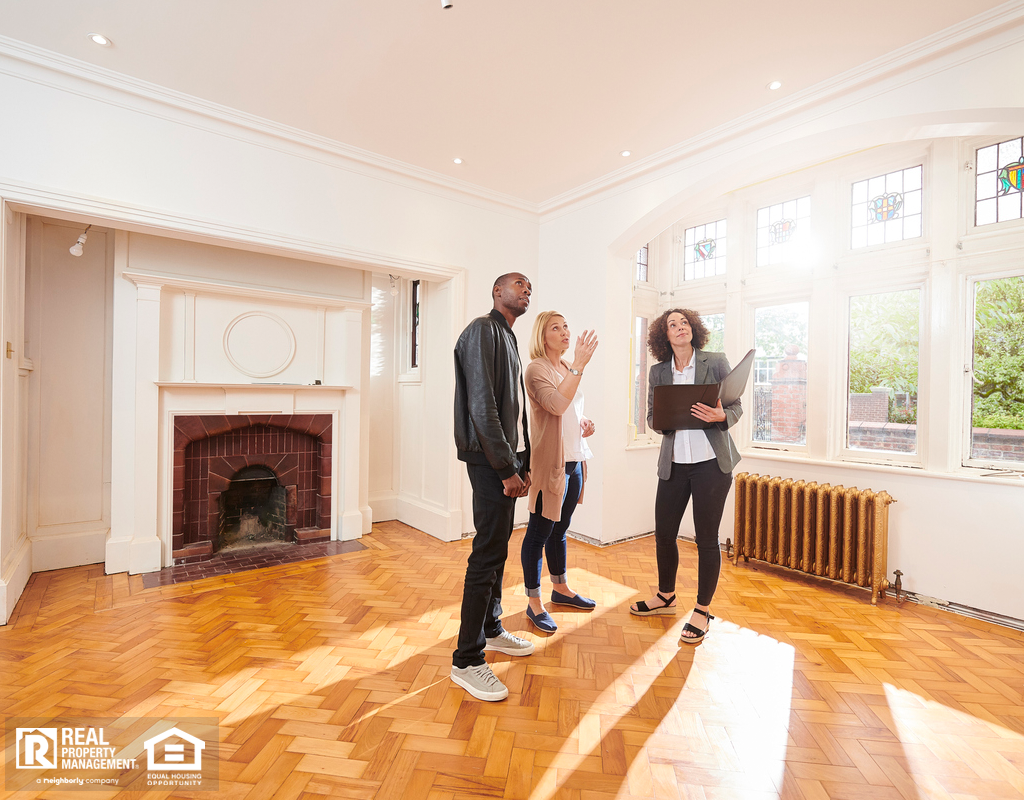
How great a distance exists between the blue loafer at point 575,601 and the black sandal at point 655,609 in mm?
231

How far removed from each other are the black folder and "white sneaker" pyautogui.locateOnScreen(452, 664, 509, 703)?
1416 millimetres

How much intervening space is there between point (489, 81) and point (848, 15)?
176 cm

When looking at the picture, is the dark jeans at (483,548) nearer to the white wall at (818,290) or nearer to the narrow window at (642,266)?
the white wall at (818,290)

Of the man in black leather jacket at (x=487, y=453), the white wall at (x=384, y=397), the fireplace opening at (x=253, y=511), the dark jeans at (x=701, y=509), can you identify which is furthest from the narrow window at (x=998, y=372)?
the fireplace opening at (x=253, y=511)

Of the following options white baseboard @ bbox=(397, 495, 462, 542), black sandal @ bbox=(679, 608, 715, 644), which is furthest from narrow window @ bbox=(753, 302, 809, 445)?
white baseboard @ bbox=(397, 495, 462, 542)

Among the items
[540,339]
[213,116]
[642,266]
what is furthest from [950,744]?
[213,116]

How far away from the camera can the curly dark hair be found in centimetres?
268

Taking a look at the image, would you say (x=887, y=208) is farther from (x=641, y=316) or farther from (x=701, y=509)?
(x=701, y=509)

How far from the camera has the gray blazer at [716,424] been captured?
8.12 ft

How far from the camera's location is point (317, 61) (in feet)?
8.93

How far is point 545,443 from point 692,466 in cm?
80

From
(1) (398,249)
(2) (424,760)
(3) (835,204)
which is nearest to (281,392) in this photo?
(1) (398,249)

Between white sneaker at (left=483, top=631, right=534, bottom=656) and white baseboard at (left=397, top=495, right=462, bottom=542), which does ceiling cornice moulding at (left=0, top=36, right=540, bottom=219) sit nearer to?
white baseboard at (left=397, top=495, right=462, bottom=542)

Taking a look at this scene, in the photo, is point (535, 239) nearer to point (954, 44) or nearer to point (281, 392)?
point (281, 392)
